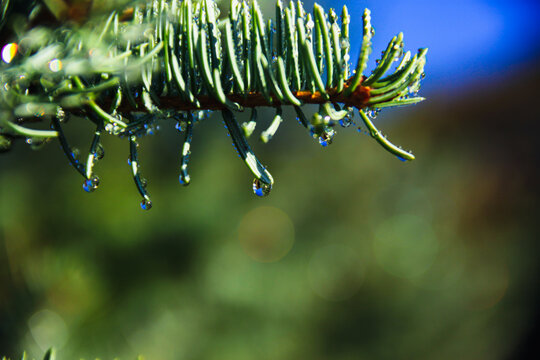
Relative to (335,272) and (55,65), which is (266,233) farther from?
(55,65)

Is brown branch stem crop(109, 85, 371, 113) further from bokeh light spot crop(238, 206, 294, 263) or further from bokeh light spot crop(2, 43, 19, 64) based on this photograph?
bokeh light spot crop(238, 206, 294, 263)

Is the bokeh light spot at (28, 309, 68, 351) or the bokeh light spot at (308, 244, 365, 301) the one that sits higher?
the bokeh light spot at (28, 309, 68, 351)

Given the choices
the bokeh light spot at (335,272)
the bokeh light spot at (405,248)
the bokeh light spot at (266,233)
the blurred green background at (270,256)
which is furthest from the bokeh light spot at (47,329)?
the bokeh light spot at (405,248)

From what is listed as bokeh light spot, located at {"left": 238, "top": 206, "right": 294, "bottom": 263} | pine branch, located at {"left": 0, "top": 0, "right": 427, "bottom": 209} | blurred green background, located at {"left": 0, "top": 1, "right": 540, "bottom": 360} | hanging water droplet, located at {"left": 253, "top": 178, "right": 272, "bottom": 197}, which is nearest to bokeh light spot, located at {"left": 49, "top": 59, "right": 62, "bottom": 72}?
pine branch, located at {"left": 0, "top": 0, "right": 427, "bottom": 209}

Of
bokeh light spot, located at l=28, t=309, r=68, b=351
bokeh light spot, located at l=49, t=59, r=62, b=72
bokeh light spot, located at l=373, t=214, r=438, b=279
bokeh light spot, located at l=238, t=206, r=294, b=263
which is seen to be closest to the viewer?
bokeh light spot, located at l=49, t=59, r=62, b=72

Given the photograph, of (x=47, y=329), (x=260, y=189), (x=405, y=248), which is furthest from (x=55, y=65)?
(x=405, y=248)

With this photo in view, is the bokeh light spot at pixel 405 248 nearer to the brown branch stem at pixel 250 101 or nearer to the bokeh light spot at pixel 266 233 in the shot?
the bokeh light spot at pixel 266 233
